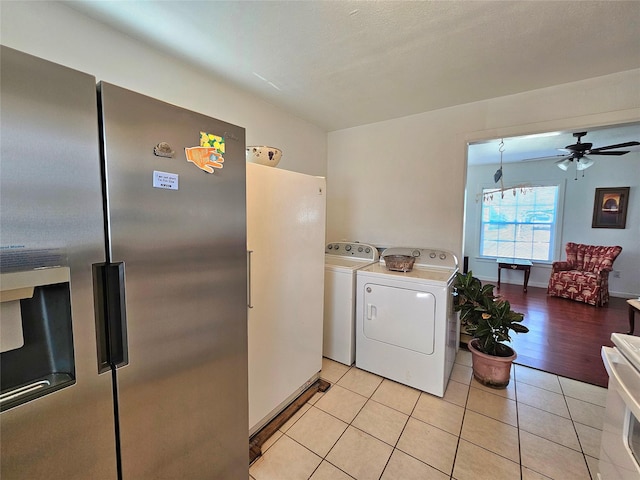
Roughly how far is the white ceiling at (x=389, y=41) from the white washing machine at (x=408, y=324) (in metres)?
1.52

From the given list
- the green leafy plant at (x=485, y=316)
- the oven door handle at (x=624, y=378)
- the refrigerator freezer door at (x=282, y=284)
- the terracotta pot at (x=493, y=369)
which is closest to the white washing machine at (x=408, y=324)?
the green leafy plant at (x=485, y=316)

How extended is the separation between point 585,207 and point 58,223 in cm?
709

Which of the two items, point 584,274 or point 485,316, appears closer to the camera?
point 485,316

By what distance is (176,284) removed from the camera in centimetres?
99

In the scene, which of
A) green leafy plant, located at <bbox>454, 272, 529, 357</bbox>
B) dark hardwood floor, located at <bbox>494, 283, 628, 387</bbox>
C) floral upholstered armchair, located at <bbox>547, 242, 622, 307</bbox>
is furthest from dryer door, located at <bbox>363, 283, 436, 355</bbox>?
floral upholstered armchair, located at <bbox>547, 242, 622, 307</bbox>

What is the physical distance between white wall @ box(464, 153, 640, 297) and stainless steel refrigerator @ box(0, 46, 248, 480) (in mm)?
6300

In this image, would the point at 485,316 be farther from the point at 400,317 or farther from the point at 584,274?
the point at 584,274

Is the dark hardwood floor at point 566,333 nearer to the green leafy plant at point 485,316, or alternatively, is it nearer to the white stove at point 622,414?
the green leafy plant at point 485,316

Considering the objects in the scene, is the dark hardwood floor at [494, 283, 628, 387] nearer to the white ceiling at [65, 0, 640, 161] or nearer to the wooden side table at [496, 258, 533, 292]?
the wooden side table at [496, 258, 533, 292]

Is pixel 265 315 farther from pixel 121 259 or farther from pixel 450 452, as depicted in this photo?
pixel 450 452

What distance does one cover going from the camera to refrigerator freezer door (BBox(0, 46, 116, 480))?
0.64 meters

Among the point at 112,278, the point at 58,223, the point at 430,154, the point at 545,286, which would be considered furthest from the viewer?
the point at 545,286

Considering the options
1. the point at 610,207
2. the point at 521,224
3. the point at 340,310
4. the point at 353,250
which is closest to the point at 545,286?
the point at 521,224

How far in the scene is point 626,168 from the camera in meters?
4.62
